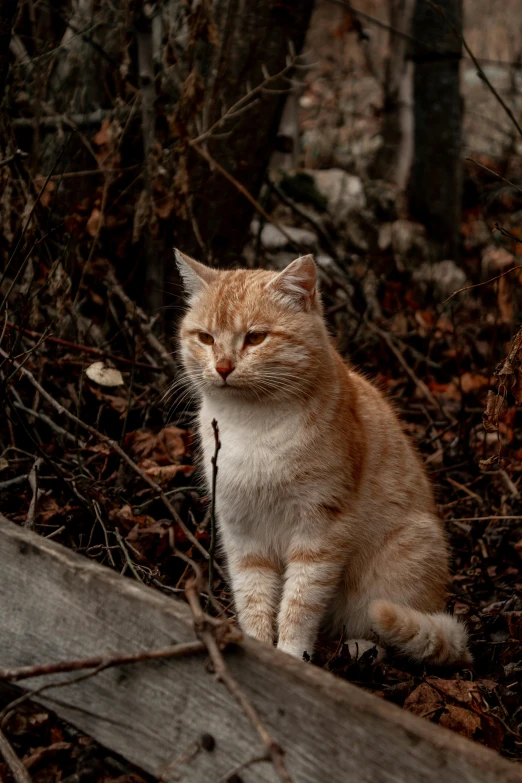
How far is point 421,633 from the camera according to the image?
2977 millimetres

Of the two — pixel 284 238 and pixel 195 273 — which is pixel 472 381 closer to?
pixel 284 238

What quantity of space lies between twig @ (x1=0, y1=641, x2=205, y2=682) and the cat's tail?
3.61ft

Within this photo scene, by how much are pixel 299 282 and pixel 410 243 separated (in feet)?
16.0

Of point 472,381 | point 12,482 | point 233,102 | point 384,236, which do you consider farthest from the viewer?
point 384,236

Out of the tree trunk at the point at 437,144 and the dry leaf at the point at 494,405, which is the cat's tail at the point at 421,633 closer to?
the dry leaf at the point at 494,405

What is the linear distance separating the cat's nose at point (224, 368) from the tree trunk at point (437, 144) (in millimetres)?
5227

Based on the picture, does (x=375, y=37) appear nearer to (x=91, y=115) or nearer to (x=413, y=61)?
(x=413, y=61)

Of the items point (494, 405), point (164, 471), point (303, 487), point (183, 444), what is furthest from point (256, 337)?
point (183, 444)

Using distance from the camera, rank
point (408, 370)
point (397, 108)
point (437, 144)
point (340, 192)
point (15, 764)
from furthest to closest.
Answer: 1. point (397, 108)
2. point (437, 144)
3. point (340, 192)
4. point (408, 370)
5. point (15, 764)

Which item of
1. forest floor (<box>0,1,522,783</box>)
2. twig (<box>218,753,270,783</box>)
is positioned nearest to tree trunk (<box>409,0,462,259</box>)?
forest floor (<box>0,1,522,783</box>)

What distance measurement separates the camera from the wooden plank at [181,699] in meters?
1.70

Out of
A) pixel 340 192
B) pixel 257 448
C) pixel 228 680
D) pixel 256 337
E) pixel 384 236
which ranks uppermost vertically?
pixel 256 337

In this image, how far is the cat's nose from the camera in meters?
3.10

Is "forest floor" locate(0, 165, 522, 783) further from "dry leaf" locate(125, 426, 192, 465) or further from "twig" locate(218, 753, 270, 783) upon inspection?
"twig" locate(218, 753, 270, 783)
